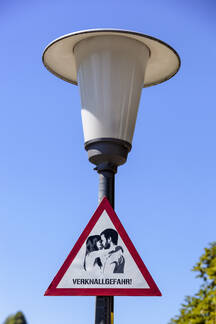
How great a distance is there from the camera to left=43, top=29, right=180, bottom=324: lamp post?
4.11 meters

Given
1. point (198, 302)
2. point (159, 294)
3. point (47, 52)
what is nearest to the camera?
point (198, 302)

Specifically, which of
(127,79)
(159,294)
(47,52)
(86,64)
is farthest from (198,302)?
(47,52)

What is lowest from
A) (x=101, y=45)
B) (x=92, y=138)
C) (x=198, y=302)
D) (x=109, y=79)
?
(x=198, y=302)

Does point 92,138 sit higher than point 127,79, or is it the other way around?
point 127,79

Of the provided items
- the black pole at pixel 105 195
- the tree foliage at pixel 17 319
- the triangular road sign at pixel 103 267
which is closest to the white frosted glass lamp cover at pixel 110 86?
the black pole at pixel 105 195

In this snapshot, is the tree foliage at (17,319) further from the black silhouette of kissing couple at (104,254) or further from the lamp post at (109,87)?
the lamp post at (109,87)

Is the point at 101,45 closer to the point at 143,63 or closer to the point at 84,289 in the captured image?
the point at 143,63

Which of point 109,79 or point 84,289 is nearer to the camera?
point 84,289

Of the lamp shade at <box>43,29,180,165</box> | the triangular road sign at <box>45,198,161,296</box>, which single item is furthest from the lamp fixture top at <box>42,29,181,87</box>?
the triangular road sign at <box>45,198,161,296</box>

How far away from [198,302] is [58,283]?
1.03 m

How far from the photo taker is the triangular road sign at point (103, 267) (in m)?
3.74

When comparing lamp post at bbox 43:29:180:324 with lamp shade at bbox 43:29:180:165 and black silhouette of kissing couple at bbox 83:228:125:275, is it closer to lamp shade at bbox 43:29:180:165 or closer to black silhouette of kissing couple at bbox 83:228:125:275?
lamp shade at bbox 43:29:180:165

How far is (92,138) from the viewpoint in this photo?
415cm

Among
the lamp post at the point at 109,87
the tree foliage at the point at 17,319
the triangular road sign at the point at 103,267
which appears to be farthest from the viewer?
the lamp post at the point at 109,87
